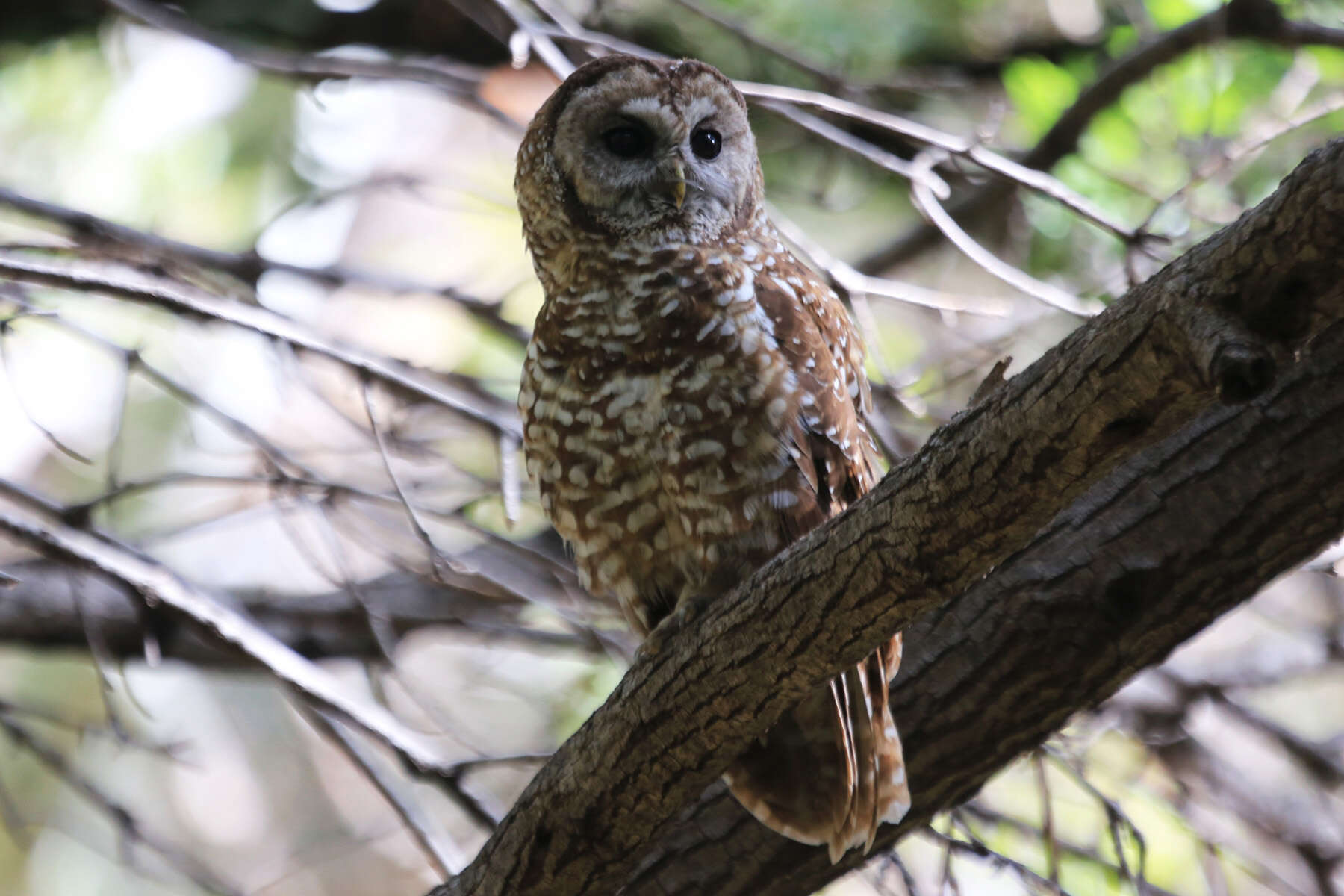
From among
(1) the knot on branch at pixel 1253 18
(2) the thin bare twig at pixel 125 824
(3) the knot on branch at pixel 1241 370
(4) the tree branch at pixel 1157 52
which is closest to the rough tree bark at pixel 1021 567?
(3) the knot on branch at pixel 1241 370

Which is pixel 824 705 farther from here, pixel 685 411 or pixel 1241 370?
pixel 1241 370

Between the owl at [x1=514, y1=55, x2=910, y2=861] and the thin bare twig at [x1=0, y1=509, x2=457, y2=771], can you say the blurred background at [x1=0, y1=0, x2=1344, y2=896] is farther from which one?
the owl at [x1=514, y1=55, x2=910, y2=861]

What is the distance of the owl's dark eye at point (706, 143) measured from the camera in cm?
316

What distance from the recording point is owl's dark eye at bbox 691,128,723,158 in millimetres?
3164

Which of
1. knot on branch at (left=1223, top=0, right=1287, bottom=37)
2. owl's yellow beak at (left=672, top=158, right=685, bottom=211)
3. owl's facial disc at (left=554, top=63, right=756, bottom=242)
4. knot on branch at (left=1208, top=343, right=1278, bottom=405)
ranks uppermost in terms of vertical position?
knot on branch at (left=1223, top=0, right=1287, bottom=37)

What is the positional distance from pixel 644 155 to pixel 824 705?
4.46 feet

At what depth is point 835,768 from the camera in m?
2.85

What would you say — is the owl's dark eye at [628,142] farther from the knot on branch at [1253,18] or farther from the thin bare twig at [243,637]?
the knot on branch at [1253,18]

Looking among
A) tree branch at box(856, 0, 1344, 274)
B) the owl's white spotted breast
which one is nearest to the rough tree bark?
the owl's white spotted breast

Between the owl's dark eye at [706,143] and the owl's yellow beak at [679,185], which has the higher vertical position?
the owl's dark eye at [706,143]

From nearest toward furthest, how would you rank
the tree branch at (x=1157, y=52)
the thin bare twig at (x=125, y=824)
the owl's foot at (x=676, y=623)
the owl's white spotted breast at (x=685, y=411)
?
1. the owl's foot at (x=676, y=623)
2. the owl's white spotted breast at (x=685, y=411)
3. the thin bare twig at (x=125, y=824)
4. the tree branch at (x=1157, y=52)

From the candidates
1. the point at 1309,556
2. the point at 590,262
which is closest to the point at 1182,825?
the point at 1309,556

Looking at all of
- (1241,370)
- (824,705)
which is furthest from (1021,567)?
(1241,370)

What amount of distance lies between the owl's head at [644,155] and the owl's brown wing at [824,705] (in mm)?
280
